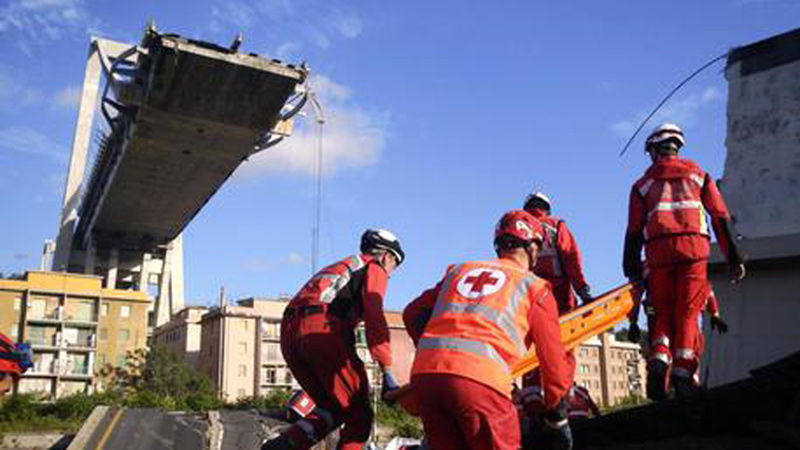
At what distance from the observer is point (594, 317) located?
5.24 m

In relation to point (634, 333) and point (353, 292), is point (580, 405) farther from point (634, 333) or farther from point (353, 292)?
point (353, 292)

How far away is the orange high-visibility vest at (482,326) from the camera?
3.43m

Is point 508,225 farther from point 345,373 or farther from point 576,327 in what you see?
point 345,373

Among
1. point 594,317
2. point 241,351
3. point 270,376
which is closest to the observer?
point 594,317

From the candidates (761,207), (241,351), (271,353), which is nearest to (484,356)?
(761,207)

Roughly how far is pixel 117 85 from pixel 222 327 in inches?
1442

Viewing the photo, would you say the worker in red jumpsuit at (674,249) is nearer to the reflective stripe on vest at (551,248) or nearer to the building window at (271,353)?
the reflective stripe on vest at (551,248)

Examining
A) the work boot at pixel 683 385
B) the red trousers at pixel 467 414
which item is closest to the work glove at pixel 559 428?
the red trousers at pixel 467 414

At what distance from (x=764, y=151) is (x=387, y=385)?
9252mm

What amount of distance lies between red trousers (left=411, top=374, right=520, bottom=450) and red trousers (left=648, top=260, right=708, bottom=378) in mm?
2297

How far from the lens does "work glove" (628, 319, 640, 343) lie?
5691mm

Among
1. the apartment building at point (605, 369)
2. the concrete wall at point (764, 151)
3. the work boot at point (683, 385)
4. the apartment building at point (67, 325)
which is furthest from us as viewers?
the apartment building at point (605, 369)

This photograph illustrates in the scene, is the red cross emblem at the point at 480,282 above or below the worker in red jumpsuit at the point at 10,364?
above

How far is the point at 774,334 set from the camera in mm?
8984
